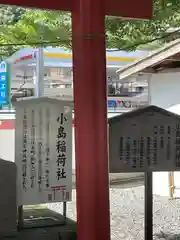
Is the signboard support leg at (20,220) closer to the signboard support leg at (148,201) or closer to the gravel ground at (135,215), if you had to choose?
the signboard support leg at (148,201)

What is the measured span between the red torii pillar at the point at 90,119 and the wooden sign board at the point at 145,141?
0.74 metres

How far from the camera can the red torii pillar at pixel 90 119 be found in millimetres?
3383

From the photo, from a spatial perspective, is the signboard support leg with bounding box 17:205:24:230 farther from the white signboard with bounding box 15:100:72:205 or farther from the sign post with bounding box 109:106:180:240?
the sign post with bounding box 109:106:180:240

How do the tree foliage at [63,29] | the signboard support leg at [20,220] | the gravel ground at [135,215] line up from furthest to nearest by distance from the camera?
1. the gravel ground at [135,215]
2. the tree foliage at [63,29]
3. the signboard support leg at [20,220]

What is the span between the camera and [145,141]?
4258mm

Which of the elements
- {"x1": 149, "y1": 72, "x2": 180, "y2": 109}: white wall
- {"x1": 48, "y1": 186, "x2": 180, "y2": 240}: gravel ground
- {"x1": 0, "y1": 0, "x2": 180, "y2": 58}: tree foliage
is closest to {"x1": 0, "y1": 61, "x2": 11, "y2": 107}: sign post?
{"x1": 48, "y1": 186, "x2": 180, "y2": 240}: gravel ground

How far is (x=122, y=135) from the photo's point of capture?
419 cm

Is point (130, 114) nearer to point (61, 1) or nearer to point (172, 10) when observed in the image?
point (61, 1)

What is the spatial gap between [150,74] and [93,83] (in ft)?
20.1

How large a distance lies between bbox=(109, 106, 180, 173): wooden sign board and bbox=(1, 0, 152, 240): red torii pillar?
0.74m

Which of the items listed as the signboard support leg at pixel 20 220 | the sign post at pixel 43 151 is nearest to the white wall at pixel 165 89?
the sign post at pixel 43 151

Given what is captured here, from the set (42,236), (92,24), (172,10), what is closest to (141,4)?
(92,24)

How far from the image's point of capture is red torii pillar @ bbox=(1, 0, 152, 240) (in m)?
3.38

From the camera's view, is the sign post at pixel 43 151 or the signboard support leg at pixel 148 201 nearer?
the sign post at pixel 43 151
